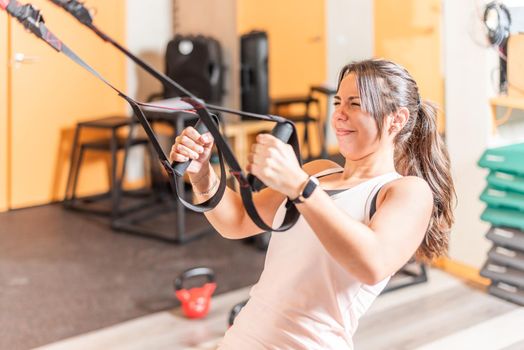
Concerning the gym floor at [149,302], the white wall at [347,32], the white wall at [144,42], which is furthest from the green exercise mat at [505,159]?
the white wall at [144,42]

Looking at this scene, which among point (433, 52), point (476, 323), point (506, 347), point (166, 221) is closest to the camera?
point (506, 347)

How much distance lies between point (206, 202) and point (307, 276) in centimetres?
27

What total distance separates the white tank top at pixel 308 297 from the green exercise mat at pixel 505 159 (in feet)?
5.81

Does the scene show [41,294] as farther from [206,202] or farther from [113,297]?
[206,202]

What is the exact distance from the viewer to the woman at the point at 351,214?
49.6 inches

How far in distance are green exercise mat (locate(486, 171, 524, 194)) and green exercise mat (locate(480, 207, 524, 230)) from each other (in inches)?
3.7

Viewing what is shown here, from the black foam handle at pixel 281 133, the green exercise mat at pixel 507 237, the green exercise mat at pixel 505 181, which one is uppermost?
the black foam handle at pixel 281 133

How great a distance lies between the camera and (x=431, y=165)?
1501 millimetres

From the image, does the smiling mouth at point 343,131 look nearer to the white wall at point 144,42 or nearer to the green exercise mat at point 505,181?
the green exercise mat at point 505,181

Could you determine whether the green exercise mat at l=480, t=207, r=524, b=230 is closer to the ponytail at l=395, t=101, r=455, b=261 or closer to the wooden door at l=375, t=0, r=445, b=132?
the wooden door at l=375, t=0, r=445, b=132

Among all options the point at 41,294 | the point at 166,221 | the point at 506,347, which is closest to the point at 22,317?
the point at 41,294

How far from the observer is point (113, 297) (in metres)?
3.15

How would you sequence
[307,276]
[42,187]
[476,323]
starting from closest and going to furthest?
[307,276]
[476,323]
[42,187]

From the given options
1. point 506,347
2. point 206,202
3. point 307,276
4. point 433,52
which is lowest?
point 506,347
